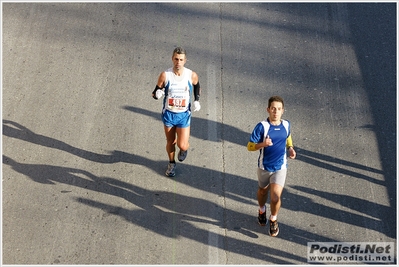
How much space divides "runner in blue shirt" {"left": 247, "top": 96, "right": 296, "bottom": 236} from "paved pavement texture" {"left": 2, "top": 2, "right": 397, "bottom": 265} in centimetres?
72

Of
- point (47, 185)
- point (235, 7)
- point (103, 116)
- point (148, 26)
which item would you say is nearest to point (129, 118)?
point (103, 116)

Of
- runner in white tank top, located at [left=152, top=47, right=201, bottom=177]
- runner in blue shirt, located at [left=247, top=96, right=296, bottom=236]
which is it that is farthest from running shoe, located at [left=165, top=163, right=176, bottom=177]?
runner in blue shirt, located at [left=247, top=96, right=296, bottom=236]

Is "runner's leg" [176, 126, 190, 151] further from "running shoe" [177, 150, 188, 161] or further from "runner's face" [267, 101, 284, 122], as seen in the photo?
"runner's face" [267, 101, 284, 122]

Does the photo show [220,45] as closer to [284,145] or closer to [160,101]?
[160,101]

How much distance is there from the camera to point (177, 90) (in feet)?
32.6

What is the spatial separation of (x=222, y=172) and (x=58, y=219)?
233cm

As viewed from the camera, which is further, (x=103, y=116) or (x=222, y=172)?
(x=103, y=116)

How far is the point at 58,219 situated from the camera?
32.5 feet

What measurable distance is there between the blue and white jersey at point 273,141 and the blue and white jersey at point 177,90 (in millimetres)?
1289

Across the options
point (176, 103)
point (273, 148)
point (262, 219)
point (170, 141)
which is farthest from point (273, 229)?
point (176, 103)

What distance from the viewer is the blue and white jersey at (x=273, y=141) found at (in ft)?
29.5

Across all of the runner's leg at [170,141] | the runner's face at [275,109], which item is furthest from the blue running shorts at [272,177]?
the runner's leg at [170,141]

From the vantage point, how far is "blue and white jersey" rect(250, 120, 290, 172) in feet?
29.5

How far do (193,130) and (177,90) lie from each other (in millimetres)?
1632
